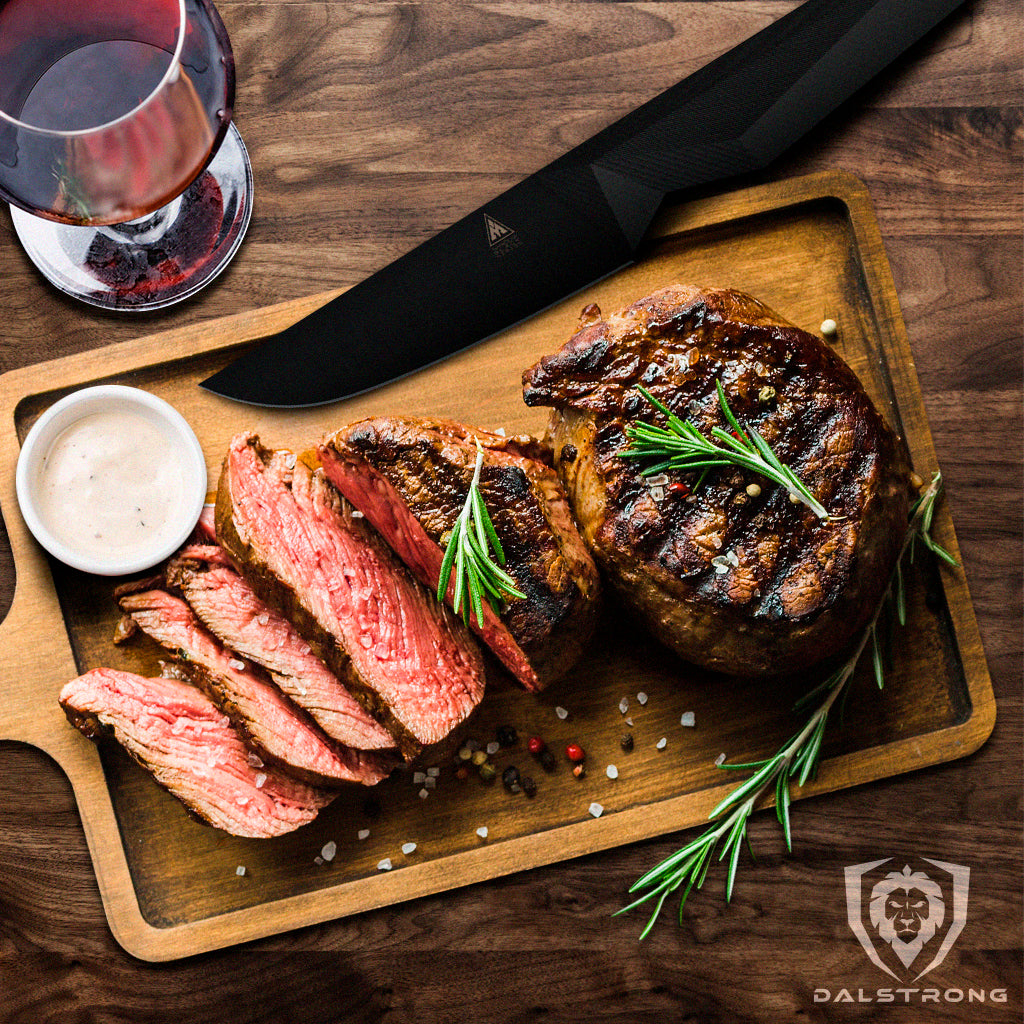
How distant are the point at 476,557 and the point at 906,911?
2116 millimetres

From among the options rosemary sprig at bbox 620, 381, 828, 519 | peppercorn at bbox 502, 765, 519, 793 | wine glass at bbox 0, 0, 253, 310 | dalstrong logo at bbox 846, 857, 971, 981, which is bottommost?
dalstrong logo at bbox 846, 857, 971, 981

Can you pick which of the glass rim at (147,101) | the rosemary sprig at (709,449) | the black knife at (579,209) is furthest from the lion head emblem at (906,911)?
Answer: the glass rim at (147,101)

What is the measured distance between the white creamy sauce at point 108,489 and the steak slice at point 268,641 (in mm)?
166

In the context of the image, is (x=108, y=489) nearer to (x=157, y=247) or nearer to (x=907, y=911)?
(x=157, y=247)

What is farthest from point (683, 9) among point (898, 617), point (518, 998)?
point (518, 998)

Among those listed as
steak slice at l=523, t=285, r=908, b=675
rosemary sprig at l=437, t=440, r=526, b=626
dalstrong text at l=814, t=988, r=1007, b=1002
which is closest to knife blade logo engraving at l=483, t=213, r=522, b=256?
steak slice at l=523, t=285, r=908, b=675

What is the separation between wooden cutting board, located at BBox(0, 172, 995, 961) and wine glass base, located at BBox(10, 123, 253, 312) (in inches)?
6.9

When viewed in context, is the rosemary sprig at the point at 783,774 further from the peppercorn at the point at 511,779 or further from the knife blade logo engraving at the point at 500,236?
the knife blade logo engraving at the point at 500,236

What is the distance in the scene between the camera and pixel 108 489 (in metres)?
2.99

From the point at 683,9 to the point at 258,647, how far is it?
2722 mm

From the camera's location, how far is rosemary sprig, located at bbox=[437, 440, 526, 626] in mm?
2559

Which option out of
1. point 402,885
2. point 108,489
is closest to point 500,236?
point 108,489

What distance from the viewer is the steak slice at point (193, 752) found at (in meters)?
2.98

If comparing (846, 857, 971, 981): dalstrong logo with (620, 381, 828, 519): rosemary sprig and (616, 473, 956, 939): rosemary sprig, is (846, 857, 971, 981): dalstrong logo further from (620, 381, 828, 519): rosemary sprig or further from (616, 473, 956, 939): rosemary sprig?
(620, 381, 828, 519): rosemary sprig
